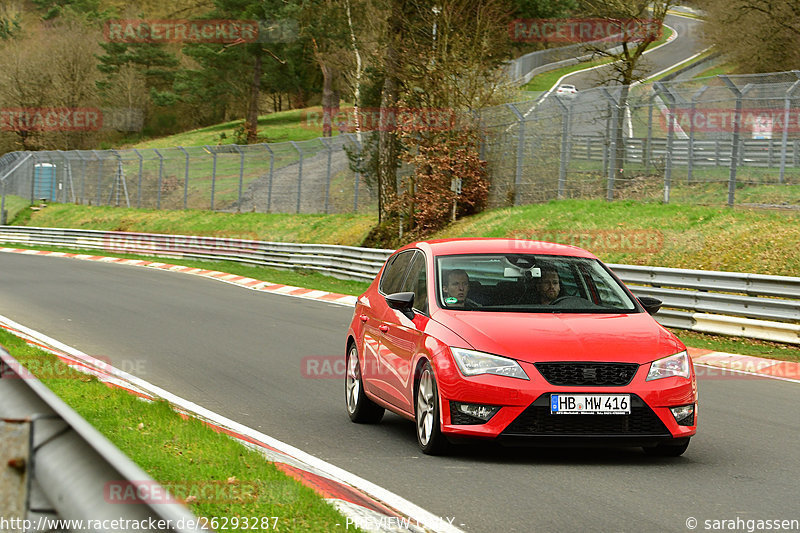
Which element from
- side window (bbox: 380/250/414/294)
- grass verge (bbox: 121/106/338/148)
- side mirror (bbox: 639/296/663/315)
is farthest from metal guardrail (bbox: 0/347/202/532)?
grass verge (bbox: 121/106/338/148)

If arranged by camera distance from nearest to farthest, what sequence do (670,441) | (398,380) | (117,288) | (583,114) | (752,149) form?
(670,441), (398,380), (752,149), (117,288), (583,114)

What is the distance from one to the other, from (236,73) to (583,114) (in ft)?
201

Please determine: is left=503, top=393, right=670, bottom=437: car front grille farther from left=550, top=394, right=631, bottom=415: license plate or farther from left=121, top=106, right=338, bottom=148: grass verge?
left=121, top=106, right=338, bottom=148: grass verge

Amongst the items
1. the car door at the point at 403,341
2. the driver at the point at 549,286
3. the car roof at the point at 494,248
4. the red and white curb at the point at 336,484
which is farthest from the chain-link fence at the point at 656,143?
the red and white curb at the point at 336,484

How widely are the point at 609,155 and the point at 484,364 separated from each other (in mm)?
19619

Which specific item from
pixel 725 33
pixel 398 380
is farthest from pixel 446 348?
pixel 725 33

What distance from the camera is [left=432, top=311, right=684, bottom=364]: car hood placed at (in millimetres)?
7340

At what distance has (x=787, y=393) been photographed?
11.6 m

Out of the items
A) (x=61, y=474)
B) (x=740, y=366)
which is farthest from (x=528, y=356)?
(x=740, y=366)

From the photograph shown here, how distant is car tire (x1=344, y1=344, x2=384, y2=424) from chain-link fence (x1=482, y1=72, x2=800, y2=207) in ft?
45.7

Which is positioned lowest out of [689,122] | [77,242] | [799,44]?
[77,242]

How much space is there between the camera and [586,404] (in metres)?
7.20

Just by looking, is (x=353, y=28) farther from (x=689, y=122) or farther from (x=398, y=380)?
(x=398, y=380)

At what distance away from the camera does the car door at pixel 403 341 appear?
26.9 ft
